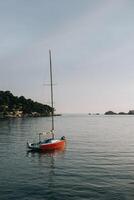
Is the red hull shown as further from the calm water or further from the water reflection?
the calm water

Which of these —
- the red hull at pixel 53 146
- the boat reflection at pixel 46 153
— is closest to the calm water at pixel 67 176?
the boat reflection at pixel 46 153

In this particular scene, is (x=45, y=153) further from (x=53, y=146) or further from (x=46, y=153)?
(x=53, y=146)

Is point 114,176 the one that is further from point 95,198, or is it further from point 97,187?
→ point 95,198

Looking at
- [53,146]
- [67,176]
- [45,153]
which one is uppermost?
[53,146]

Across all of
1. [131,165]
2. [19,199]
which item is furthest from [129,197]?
[131,165]

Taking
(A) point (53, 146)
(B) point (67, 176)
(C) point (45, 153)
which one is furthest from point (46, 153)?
(B) point (67, 176)

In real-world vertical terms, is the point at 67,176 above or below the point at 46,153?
below

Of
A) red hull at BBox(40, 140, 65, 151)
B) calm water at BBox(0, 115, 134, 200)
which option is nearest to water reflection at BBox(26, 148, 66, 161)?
calm water at BBox(0, 115, 134, 200)

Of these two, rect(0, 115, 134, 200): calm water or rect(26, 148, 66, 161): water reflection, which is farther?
rect(26, 148, 66, 161): water reflection

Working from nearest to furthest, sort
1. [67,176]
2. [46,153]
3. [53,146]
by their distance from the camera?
[67,176] → [46,153] → [53,146]

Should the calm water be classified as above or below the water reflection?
below

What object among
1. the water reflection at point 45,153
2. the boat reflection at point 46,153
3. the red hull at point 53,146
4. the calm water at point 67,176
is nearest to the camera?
the calm water at point 67,176

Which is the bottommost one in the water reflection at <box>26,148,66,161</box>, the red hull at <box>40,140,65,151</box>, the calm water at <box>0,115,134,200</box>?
the calm water at <box>0,115,134,200</box>

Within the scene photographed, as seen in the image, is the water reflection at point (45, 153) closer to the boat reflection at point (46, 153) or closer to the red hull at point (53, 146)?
the boat reflection at point (46, 153)
